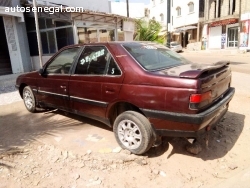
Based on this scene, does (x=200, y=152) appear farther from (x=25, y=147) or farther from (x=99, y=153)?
(x=25, y=147)

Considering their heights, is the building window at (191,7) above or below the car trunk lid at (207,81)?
above

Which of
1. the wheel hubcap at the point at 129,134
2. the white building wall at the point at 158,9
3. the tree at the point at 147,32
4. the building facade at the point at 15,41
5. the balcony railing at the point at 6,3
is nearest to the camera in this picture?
the wheel hubcap at the point at 129,134

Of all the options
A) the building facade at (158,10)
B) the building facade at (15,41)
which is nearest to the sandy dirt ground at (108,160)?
the building facade at (15,41)

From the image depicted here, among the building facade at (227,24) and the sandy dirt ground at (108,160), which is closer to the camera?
the sandy dirt ground at (108,160)

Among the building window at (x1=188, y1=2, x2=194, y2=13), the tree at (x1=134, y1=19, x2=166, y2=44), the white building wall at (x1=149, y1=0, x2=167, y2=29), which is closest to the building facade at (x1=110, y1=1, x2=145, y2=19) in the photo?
the white building wall at (x1=149, y1=0, x2=167, y2=29)

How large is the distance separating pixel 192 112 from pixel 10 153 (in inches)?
108

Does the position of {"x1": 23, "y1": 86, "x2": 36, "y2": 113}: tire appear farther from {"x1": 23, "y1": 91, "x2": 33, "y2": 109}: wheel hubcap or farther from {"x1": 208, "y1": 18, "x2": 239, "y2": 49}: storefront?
{"x1": 208, "y1": 18, "x2": 239, "y2": 49}: storefront

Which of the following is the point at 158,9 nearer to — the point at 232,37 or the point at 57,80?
the point at 232,37

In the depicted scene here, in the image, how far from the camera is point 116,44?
11.7 feet

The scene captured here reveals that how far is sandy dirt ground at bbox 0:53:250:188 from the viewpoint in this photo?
280cm

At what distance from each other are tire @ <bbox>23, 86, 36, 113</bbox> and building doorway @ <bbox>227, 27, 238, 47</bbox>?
2473cm

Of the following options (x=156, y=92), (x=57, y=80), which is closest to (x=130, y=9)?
(x=57, y=80)

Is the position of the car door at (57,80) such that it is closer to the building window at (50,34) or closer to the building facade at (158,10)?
the building window at (50,34)

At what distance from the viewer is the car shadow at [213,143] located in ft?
10.9
